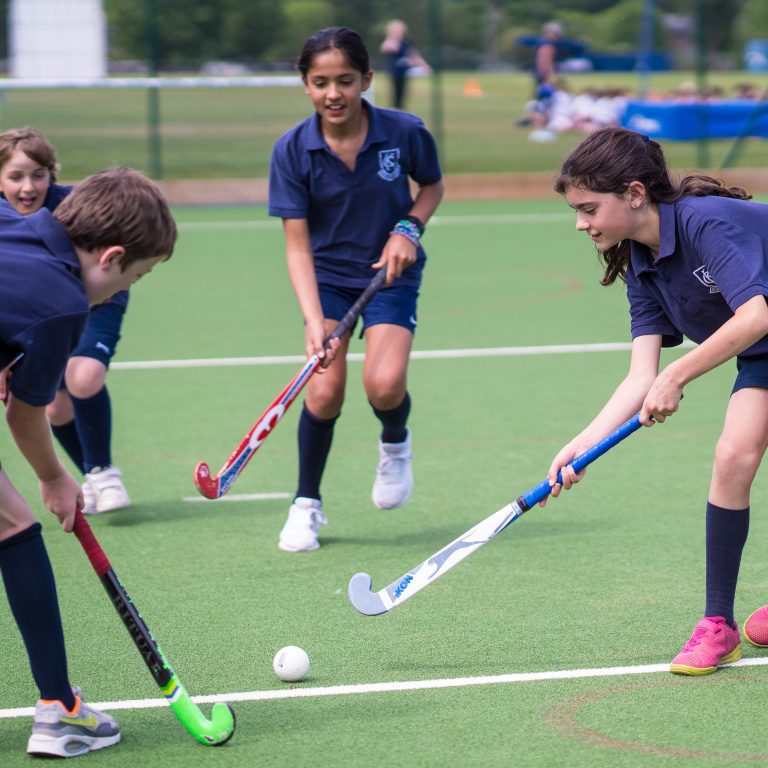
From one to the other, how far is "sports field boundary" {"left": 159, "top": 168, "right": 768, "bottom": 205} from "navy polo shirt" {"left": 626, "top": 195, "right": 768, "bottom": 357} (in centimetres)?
1008

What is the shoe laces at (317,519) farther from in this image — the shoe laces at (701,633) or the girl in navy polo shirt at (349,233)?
the shoe laces at (701,633)

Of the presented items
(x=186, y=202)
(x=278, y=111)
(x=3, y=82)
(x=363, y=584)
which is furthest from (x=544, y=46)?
(x=363, y=584)

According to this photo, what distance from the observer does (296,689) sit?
324 cm

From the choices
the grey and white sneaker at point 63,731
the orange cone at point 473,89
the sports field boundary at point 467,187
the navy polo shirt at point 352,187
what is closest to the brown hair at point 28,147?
the navy polo shirt at point 352,187

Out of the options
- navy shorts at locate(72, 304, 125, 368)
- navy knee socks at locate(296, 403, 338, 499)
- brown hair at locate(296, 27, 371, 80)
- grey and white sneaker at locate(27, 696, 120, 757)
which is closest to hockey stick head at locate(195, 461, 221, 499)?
navy knee socks at locate(296, 403, 338, 499)

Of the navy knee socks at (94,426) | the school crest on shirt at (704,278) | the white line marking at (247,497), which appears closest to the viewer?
the school crest on shirt at (704,278)

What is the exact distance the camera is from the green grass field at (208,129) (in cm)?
1399

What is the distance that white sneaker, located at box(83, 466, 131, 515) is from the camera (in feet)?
15.5

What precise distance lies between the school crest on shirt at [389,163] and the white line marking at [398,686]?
1.89 meters

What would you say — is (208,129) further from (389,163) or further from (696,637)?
(696,637)

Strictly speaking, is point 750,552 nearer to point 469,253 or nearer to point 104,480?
point 104,480

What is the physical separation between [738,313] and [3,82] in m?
11.1

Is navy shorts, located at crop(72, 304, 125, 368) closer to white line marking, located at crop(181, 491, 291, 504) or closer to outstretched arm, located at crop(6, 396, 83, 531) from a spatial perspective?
white line marking, located at crop(181, 491, 291, 504)

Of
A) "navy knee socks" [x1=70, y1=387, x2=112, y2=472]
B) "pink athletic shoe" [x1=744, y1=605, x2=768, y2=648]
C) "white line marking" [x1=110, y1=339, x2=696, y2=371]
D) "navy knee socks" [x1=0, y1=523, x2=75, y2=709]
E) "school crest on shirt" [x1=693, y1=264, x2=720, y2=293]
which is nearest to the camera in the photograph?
"navy knee socks" [x1=0, y1=523, x2=75, y2=709]
